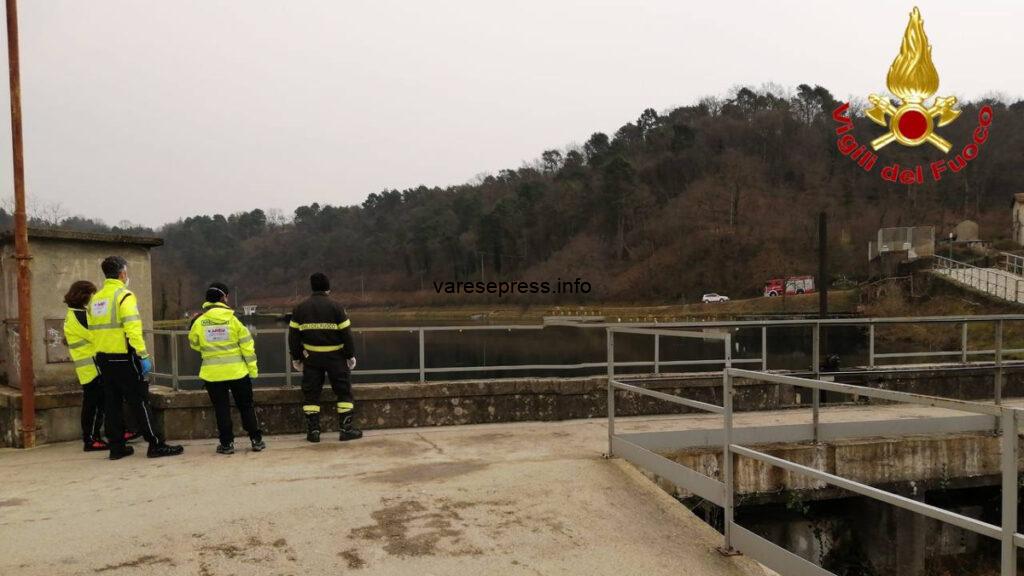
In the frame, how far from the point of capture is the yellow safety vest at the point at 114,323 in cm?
584

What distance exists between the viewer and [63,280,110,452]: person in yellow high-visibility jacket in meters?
6.12

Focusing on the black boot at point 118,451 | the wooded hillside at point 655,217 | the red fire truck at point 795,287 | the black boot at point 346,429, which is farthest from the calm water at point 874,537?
the wooded hillside at point 655,217

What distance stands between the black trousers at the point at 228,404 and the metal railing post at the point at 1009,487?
5.73 m

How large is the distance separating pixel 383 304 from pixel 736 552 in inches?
4158

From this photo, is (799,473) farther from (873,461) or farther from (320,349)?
(320,349)

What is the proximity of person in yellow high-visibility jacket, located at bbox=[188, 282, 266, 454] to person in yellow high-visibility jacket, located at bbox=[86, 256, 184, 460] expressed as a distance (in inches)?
18.8

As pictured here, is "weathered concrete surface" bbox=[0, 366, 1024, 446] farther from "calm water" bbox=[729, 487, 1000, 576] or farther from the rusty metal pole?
"calm water" bbox=[729, 487, 1000, 576]

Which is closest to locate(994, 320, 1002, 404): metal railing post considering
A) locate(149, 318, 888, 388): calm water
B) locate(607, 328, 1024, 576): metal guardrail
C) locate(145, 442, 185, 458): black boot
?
locate(607, 328, 1024, 576): metal guardrail

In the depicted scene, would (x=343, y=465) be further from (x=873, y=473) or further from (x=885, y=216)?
(x=885, y=216)

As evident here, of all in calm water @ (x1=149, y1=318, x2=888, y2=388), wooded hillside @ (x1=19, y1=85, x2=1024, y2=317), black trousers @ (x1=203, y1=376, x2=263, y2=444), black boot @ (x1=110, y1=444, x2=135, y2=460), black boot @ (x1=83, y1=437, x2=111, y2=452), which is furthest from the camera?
wooded hillside @ (x1=19, y1=85, x2=1024, y2=317)

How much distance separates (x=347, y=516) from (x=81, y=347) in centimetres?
353

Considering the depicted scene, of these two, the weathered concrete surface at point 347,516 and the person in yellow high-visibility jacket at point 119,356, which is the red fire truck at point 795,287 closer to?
the weathered concrete surface at point 347,516

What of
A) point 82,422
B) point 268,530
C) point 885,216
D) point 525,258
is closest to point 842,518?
point 268,530

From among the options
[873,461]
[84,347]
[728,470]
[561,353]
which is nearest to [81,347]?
[84,347]
